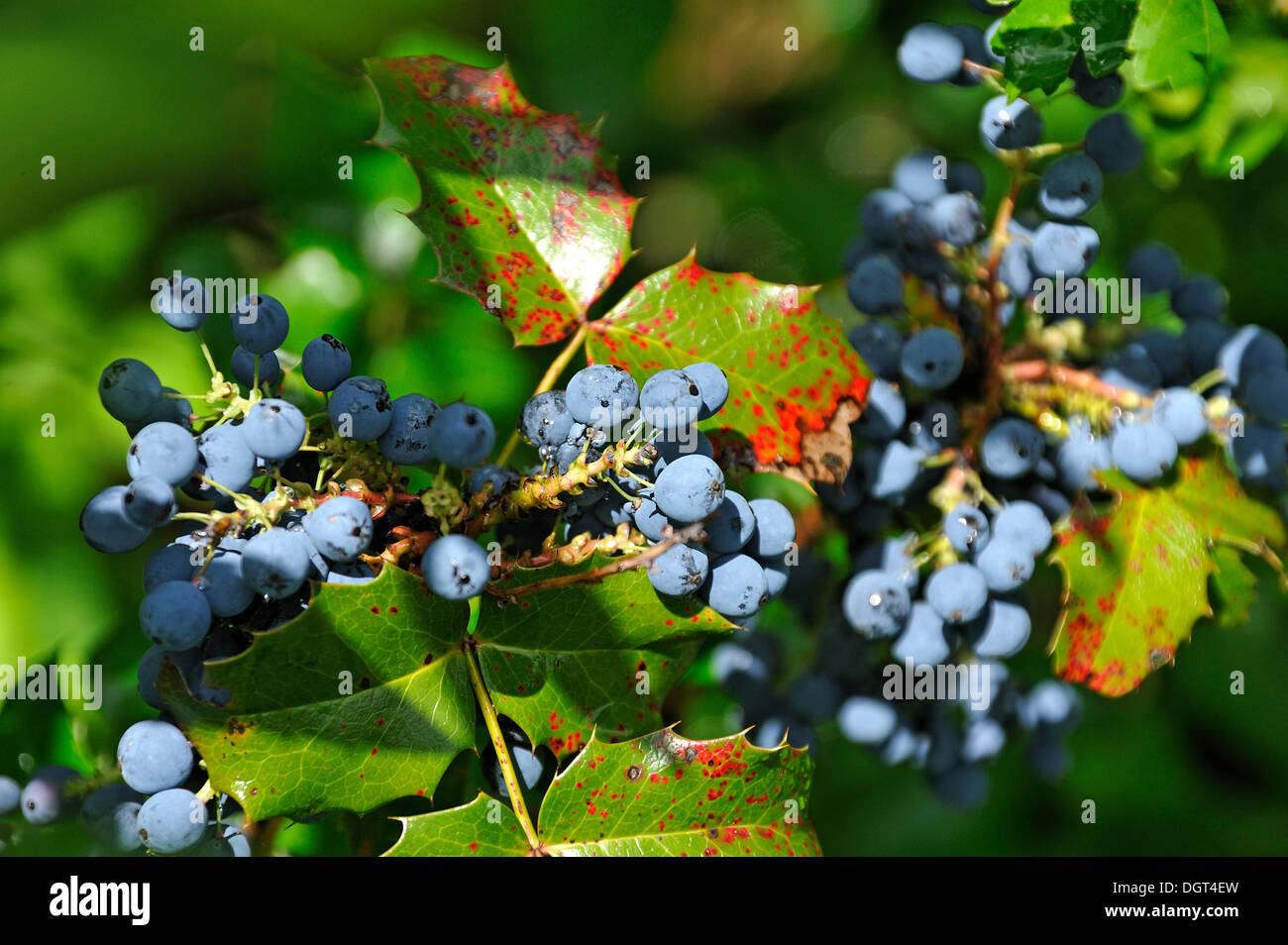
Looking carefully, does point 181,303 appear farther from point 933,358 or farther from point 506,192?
point 933,358

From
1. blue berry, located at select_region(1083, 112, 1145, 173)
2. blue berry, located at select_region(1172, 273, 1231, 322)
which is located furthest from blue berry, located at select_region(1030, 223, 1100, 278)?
blue berry, located at select_region(1172, 273, 1231, 322)

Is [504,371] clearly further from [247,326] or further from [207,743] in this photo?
[207,743]

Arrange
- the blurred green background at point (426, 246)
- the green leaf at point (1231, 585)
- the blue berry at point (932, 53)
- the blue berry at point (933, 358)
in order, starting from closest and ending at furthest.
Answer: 1. the blue berry at point (933, 358)
2. the blue berry at point (932, 53)
3. the green leaf at point (1231, 585)
4. the blurred green background at point (426, 246)

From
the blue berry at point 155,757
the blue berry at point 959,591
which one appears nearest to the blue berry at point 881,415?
the blue berry at point 959,591

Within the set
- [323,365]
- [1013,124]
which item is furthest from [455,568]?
[1013,124]

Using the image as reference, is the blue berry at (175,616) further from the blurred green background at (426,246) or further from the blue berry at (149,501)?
the blurred green background at (426,246)
